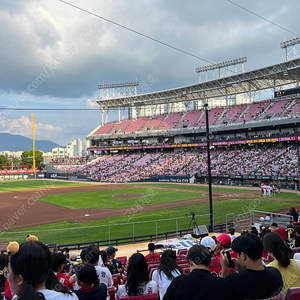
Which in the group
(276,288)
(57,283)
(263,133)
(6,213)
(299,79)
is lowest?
(6,213)

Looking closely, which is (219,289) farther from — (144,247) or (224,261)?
(144,247)

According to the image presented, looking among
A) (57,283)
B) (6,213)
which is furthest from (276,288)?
(6,213)

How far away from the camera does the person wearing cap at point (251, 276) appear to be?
3.27 metres

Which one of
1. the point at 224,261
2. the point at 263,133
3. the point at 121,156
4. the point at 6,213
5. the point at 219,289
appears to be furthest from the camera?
the point at 121,156

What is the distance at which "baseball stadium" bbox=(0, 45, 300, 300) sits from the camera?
20.7 m

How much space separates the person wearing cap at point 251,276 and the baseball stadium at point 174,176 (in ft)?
36.5

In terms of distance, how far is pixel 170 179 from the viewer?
62.5 m

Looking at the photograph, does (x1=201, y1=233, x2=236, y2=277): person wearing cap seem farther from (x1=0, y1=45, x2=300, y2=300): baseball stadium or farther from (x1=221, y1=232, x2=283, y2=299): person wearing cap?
(x1=0, y1=45, x2=300, y2=300): baseball stadium

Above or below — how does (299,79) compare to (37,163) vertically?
above

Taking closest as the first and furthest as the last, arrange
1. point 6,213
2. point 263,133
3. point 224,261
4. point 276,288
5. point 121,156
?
point 276,288
point 224,261
point 6,213
point 263,133
point 121,156

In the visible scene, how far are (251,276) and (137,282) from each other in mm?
1943

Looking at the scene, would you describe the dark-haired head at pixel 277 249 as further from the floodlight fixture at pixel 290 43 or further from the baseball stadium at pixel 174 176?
the floodlight fixture at pixel 290 43

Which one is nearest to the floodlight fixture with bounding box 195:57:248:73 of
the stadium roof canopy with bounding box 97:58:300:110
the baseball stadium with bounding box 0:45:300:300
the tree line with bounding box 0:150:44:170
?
the baseball stadium with bounding box 0:45:300:300

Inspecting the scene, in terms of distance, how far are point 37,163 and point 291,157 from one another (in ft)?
320
